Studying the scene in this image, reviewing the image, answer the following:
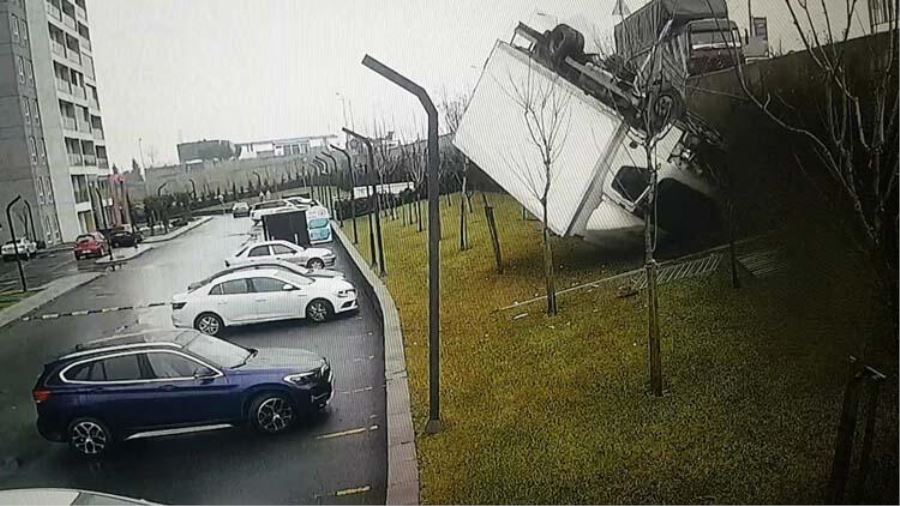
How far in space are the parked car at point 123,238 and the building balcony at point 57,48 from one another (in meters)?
0.50

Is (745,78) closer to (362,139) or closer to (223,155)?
(362,139)

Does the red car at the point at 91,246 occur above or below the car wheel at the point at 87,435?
above

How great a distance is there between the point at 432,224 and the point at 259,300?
1.72 feet

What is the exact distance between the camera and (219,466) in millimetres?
1908

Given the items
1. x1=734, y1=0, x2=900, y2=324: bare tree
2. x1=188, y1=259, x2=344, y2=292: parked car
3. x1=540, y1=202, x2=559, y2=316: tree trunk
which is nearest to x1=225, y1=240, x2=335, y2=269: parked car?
x1=188, y1=259, x2=344, y2=292: parked car

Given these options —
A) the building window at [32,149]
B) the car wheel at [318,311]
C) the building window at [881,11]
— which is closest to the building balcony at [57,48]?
the building window at [32,149]

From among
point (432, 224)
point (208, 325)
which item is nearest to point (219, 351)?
point (208, 325)

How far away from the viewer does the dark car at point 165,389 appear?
6.21ft

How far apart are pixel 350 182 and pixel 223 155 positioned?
37 centimetres

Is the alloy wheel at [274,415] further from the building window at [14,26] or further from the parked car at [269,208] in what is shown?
the building window at [14,26]

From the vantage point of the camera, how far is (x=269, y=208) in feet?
6.72

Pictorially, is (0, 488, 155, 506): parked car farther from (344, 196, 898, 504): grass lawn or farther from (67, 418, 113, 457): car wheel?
(344, 196, 898, 504): grass lawn

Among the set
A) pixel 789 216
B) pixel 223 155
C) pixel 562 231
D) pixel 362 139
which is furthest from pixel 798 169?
pixel 223 155

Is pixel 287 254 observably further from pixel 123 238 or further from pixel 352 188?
pixel 123 238
